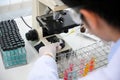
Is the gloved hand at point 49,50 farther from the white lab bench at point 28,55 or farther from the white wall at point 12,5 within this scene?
the white wall at point 12,5

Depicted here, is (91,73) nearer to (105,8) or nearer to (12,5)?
(105,8)

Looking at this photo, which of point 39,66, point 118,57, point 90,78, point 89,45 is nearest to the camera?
point 118,57

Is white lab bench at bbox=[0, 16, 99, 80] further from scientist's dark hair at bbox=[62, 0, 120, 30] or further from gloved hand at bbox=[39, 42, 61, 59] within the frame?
scientist's dark hair at bbox=[62, 0, 120, 30]

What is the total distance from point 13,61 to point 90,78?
1.51 feet

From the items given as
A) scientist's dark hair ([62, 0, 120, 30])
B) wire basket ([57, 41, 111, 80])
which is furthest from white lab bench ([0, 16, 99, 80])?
scientist's dark hair ([62, 0, 120, 30])

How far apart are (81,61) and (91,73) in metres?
0.25

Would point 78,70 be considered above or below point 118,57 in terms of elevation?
below

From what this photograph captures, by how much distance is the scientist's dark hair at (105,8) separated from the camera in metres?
0.53

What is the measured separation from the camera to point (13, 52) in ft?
3.70

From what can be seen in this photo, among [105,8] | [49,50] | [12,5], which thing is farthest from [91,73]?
[12,5]

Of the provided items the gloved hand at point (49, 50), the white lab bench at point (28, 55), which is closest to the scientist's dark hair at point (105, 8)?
the gloved hand at point (49, 50)

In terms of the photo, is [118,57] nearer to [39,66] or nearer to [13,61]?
[39,66]

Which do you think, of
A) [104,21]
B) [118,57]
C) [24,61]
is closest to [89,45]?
[24,61]

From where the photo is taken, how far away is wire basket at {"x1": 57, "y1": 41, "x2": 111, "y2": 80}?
113 cm
